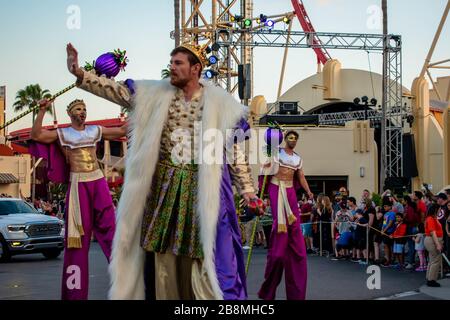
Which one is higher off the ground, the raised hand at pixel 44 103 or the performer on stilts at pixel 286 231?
the raised hand at pixel 44 103

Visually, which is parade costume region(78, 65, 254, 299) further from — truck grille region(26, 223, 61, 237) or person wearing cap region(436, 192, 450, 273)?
truck grille region(26, 223, 61, 237)

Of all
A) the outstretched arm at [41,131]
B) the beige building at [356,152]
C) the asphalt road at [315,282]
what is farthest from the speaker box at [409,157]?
the outstretched arm at [41,131]

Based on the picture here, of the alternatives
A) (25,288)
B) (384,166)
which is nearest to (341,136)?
(384,166)

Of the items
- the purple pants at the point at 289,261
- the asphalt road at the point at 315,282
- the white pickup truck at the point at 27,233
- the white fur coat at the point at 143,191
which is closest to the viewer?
the white fur coat at the point at 143,191

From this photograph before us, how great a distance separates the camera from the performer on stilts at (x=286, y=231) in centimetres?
1066

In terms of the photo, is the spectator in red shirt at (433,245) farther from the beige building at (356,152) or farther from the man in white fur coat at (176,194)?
the beige building at (356,152)

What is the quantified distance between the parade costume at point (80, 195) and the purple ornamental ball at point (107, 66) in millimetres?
1662

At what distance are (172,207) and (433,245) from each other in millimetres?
8357

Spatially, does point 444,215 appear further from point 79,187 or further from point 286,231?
point 79,187

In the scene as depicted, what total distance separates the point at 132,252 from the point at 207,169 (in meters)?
0.85

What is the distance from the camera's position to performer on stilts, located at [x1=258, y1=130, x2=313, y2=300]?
10.7 meters

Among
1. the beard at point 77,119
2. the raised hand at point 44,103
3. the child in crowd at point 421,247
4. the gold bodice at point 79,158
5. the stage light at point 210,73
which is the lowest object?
the child in crowd at point 421,247
